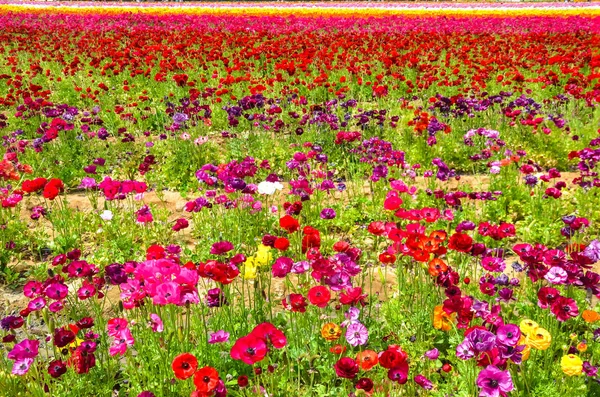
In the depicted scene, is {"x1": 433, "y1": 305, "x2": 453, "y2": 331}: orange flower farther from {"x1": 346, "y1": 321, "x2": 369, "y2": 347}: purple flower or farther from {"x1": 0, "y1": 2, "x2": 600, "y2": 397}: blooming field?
{"x1": 346, "y1": 321, "x2": 369, "y2": 347}: purple flower

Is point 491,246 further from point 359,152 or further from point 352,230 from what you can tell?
point 359,152

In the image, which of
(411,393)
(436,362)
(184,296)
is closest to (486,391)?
(411,393)

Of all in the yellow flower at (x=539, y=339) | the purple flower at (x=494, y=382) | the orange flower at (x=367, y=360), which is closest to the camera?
the purple flower at (x=494, y=382)

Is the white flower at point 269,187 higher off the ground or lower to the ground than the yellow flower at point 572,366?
higher

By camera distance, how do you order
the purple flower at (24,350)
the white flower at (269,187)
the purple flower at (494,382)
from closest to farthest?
the purple flower at (494,382)
the purple flower at (24,350)
the white flower at (269,187)

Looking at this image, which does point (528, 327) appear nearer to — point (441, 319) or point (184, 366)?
point (441, 319)

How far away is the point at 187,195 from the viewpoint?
20.2ft

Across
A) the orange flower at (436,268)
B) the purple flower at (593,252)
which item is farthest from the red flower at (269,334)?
the purple flower at (593,252)

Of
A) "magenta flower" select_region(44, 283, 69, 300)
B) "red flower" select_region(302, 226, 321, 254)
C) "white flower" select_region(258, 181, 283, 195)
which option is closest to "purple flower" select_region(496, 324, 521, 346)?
"red flower" select_region(302, 226, 321, 254)

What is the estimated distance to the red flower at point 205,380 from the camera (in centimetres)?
210

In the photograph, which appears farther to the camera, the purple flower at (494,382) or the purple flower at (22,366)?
the purple flower at (22,366)

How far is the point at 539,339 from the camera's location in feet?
7.52

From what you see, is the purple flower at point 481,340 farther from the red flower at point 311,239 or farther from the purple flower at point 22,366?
the purple flower at point 22,366

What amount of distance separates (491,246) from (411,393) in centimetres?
222
